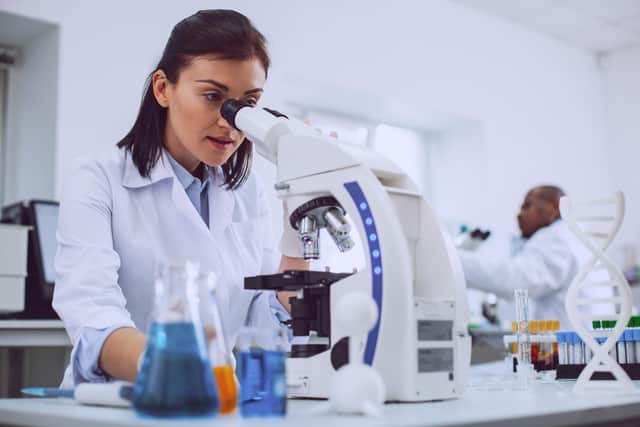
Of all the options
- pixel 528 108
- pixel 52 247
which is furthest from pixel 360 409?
pixel 528 108

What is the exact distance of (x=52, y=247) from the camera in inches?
104

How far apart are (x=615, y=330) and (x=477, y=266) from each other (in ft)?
7.99

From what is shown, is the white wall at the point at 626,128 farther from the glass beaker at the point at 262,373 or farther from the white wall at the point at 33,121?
the glass beaker at the point at 262,373

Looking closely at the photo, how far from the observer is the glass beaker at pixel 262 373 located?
0.83m

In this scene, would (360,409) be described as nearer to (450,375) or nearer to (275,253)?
(450,375)

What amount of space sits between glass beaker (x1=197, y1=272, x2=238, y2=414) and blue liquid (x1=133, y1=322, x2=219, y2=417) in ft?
0.12

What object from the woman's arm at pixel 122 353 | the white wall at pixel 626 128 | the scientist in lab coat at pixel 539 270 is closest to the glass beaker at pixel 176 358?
the woman's arm at pixel 122 353

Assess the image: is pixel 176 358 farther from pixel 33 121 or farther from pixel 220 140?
pixel 33 121

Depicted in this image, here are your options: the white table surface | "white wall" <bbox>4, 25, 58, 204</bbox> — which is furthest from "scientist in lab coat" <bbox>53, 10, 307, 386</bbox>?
"white wall" <bbox>4, 25, 58, 204</bbox>

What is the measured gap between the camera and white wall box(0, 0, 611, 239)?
10.4 feet

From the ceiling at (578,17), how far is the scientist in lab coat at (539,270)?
164 cm

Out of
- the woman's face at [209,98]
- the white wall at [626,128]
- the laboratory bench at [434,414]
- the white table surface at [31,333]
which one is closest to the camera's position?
the laboratory bench at [434,414]

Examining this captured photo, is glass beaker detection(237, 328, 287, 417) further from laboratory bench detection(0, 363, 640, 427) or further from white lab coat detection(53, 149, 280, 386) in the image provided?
white lab coat detection(53, 149, 280, 386)

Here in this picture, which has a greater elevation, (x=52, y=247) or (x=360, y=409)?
(x=52, y=247)
